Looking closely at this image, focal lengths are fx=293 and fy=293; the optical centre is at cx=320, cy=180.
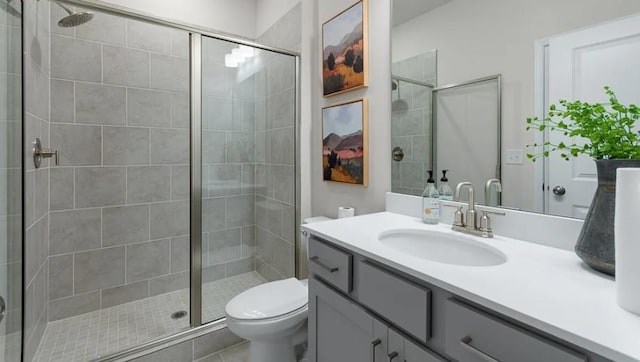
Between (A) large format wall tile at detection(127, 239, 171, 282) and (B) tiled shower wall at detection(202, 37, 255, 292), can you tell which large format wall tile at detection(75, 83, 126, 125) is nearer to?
(B) tiled shower wall at detection(202, 37, 255, 292)

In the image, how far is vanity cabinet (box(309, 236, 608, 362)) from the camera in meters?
0.60

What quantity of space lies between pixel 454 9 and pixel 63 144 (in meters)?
2.55

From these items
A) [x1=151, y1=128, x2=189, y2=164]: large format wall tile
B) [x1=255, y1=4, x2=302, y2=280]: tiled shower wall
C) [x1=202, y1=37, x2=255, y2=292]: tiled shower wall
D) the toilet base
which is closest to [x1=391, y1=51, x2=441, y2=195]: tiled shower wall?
[x1=255, y1=4, x2=302, y2=280]: tiled shower wall

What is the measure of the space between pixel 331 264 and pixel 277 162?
4.27 feet

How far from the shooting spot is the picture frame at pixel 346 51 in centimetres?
171

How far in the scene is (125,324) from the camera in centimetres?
199

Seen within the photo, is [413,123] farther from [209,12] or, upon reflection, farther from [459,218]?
[209,12]

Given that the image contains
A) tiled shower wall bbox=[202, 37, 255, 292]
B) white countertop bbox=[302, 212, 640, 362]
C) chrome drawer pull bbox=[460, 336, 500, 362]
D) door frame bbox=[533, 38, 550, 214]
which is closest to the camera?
white countertop bbox=[302, 212, 640, 362]

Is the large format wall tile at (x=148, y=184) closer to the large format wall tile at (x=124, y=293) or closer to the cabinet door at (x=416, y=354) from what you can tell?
the large format wall tile at (x=124, y=293)

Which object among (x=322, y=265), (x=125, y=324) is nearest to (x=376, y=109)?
(x=322, y=265)

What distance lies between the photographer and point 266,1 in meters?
2.62

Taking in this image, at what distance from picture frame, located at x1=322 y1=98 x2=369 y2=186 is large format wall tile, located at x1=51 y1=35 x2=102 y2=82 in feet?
5.52

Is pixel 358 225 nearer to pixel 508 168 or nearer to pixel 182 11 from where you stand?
pixel 508 168

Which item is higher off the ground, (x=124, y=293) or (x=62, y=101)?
(x=62, y=101)
